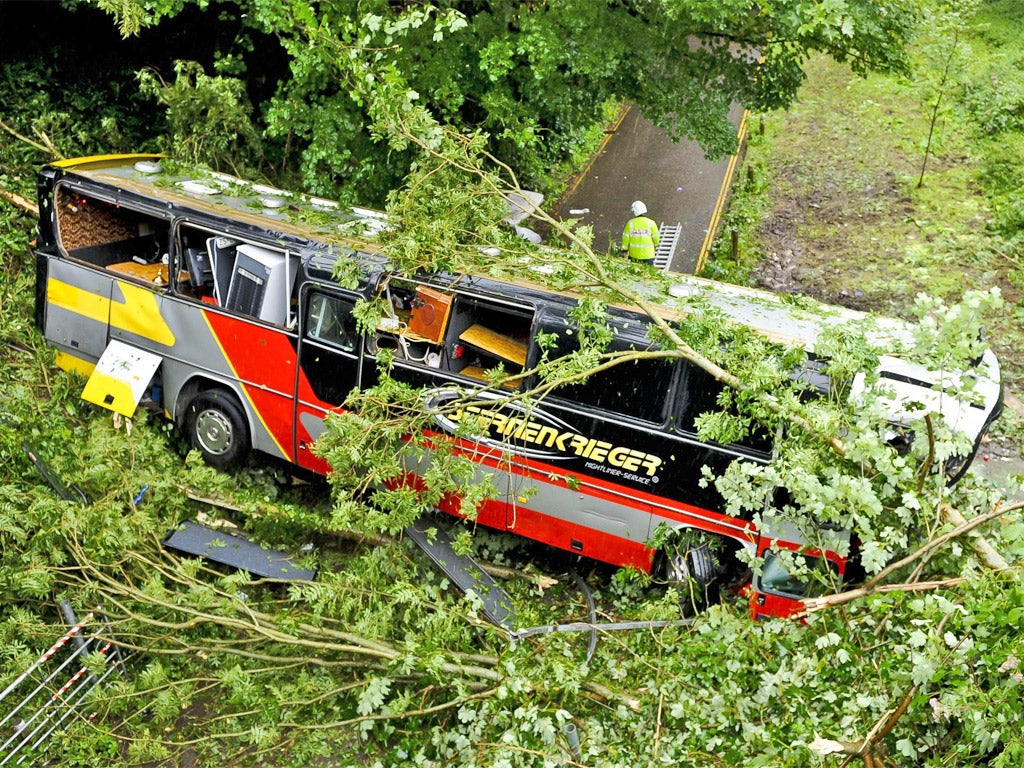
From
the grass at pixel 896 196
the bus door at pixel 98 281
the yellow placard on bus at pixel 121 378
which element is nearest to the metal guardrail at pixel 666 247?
the grass at pixel 896 196

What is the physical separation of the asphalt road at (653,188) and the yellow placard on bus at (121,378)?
7.05 m

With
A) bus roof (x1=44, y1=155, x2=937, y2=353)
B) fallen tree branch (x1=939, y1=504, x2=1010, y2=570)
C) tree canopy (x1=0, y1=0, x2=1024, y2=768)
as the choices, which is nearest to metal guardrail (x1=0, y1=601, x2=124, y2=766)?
tree canopy (x1=0, y1=0, x2=1024, y2=768)

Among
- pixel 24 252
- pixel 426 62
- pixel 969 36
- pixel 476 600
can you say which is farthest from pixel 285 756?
pixel 969 36

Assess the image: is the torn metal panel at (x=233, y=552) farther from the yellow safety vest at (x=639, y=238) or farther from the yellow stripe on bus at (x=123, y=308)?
the yellow safety vest at (x=639, y=238)

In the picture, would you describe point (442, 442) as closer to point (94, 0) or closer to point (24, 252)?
point (24, 252)

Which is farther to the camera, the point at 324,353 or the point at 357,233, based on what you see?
the point at 357,233

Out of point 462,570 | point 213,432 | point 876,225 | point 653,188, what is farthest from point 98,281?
point 876,225

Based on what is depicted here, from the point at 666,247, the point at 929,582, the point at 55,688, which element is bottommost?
the point at 55,688

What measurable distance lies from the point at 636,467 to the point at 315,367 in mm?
2849

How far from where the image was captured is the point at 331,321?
7.70m

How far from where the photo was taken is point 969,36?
1961cm

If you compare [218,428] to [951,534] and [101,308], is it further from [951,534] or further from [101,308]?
[951,534]

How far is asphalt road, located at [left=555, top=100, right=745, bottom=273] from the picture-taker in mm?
14312

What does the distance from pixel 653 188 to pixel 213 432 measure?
984 centimetres
